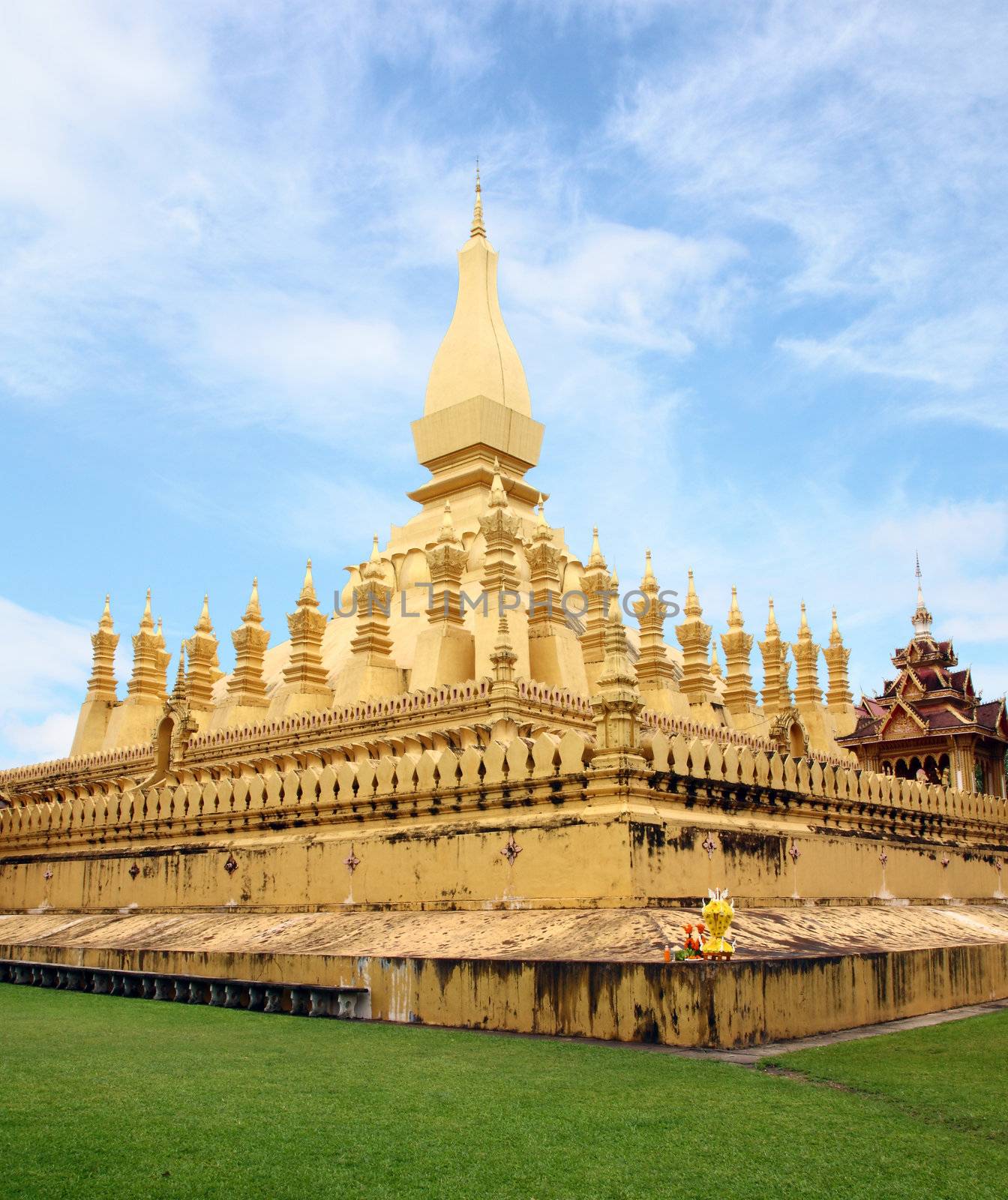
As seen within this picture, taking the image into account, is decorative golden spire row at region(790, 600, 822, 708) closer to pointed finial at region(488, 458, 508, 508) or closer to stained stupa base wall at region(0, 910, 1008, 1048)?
pointed finial at region(488, 458, 508, 508)

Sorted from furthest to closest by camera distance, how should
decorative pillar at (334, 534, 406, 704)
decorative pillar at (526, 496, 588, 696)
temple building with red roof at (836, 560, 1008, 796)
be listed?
temple building with red roof at (836, 560, 1008, 796) → decorative pillar at (334, 534, 406, 704) → decorative pillar at (526, 496, 588, 696)

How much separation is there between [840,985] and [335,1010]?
428cm

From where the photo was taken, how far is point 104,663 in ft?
117

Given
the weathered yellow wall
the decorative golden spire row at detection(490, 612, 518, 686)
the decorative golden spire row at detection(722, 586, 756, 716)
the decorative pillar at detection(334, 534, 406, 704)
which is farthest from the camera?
the decorative golden spire row at detection(722, 586, 756, 716)

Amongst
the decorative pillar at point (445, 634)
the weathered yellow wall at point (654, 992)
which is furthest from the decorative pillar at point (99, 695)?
the weathered yellow wall at point (654, 992)

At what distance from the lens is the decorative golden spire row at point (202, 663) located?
31.8 m

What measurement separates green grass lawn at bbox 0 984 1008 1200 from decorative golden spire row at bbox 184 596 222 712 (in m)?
24.1

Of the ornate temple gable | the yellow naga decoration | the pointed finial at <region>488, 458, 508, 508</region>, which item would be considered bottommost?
the yellow naga decoration

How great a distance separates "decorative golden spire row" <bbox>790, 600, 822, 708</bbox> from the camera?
3422 cm

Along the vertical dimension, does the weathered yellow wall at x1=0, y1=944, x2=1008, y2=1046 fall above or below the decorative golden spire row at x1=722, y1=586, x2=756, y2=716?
below

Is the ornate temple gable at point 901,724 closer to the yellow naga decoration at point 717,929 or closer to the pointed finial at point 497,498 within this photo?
the pointed finial at point 497,498

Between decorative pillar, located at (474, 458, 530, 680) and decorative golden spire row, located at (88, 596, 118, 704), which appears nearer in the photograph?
decorative pillar, located at (474, 458, 530, 680)

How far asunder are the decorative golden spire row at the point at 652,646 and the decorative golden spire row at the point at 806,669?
6798 mm

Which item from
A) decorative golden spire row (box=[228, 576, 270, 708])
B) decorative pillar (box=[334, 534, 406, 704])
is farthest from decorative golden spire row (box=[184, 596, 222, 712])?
decorative pillar (box=[334, 534, 406, 704])
